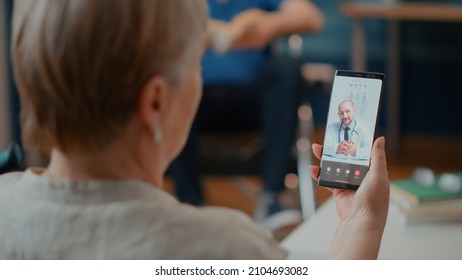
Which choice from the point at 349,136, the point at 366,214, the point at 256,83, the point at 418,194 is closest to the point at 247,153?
the point at 256,83

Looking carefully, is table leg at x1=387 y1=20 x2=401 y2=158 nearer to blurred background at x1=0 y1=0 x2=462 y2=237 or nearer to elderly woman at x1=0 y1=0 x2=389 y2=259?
blurred background at x1=0 y1=0 x2=462 y2=237

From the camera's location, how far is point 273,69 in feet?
9.09

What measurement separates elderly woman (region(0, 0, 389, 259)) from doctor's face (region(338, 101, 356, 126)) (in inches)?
10.6

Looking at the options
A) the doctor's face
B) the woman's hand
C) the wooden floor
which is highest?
the doctor's face

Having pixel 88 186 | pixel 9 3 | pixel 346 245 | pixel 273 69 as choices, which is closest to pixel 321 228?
pixel 346 245

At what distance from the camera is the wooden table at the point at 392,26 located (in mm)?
3652

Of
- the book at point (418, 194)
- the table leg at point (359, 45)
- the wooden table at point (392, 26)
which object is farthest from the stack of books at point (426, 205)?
the table leg at point (359, 45)

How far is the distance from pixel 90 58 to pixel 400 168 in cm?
314

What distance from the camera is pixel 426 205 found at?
1526mm

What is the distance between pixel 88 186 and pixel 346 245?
11.9 inches

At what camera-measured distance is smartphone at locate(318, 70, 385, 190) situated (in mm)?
1044

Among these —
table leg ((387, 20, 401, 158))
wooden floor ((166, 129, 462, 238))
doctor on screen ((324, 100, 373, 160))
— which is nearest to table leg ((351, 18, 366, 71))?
table leg ((387, 20, 401, 158))

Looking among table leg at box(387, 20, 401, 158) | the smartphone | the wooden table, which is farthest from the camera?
table leg at box(387, 20, 401, 158)

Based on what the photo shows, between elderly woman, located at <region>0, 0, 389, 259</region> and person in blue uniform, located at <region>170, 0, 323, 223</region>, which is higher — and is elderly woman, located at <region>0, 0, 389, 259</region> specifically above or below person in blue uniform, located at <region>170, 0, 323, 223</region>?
above
